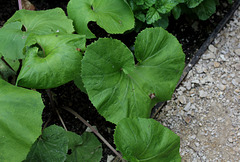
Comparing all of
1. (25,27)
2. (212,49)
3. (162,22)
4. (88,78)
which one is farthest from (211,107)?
(25,27)

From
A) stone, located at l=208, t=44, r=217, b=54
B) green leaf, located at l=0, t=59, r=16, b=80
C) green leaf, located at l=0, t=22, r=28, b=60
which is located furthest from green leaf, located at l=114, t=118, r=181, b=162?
stone, located at l=208, t=44, r=217, b=54

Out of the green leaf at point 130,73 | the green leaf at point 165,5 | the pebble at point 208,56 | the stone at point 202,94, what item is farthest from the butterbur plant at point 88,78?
the pebble at point 208,56

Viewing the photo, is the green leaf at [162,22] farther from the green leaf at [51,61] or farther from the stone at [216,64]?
the green leaf at [51,61]

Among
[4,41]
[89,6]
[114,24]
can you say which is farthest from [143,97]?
[4,41]

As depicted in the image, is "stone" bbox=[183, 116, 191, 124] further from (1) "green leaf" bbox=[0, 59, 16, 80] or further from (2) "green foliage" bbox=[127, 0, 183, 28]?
(1) "green leaf" bbox=[0, 59, 16, 80]

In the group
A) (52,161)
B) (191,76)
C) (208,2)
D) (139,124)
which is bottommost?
(191,76)

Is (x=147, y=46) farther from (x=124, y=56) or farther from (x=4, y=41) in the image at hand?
(x=4, y=41)

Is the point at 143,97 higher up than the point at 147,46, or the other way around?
the point at 147,46
